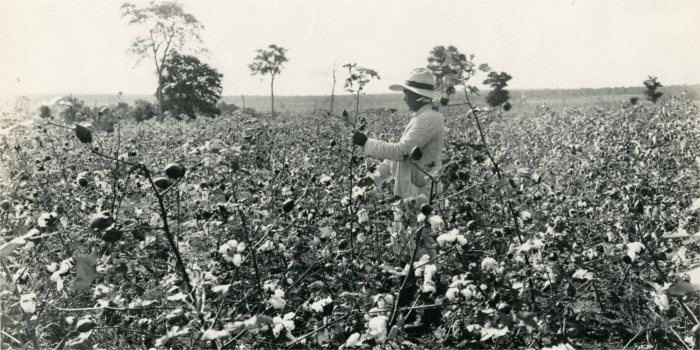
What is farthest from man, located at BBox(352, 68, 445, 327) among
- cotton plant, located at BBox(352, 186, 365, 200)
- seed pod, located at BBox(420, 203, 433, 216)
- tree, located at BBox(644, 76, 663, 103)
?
tree, located at BBox(644, 76, 663, 103)

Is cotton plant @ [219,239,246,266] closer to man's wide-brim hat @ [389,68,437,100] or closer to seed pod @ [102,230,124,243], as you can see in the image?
seed pod @ [102,230,124,243]

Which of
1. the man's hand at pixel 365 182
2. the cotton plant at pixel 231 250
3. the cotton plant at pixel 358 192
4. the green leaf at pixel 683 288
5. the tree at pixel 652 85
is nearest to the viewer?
the green leaf at pixel 683 288

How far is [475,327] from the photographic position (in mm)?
1709

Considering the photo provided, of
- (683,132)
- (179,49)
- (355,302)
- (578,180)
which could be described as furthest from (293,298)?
(179,49)

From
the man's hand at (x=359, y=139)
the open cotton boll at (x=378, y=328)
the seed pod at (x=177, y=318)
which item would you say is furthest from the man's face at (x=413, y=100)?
the seed pod at (x=177, y=318)

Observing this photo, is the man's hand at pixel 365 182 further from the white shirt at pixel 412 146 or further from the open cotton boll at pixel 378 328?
the open cotton boll at pixel 378 328

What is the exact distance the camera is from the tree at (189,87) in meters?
36.1

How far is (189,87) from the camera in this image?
3684 centimetres

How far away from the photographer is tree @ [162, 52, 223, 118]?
36094 millimetres

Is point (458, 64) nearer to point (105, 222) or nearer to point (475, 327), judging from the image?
point (475, 327)

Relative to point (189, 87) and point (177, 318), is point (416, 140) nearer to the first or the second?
point (177, 318)

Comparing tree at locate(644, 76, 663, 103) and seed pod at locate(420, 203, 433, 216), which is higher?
tree at locate(644, 76, 663, 103)

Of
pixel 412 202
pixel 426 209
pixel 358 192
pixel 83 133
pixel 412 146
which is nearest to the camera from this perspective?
pixel 83 133

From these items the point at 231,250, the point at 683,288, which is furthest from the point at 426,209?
the point at 683,288
